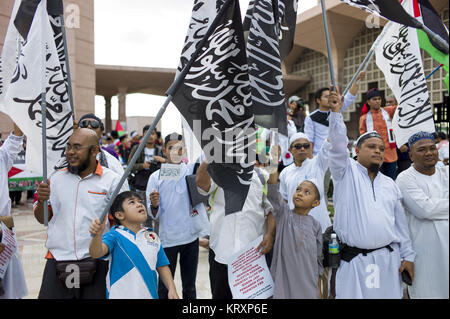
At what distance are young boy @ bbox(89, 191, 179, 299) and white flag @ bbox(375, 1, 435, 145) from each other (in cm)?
209

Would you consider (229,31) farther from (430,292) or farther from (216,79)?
(430,292)

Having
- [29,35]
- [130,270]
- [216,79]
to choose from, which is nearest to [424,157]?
[216,79]

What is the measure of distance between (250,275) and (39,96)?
1947 millimetres

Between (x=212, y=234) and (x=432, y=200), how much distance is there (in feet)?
5.31

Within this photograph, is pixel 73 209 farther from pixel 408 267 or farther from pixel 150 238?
pixel 408 267

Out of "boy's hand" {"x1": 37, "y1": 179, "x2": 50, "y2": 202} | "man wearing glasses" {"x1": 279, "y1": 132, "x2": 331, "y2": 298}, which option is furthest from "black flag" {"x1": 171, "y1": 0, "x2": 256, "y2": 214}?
"man wearing glasses" {"x1": 279, "y1": 132, "x2": 331, "y2": 298}

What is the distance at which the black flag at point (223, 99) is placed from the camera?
101 inches

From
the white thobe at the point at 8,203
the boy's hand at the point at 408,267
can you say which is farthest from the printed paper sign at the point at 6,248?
the boy's hand at the point at 408,267

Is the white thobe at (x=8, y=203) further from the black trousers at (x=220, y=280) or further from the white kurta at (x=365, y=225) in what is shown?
the white kurta at (x=365, y=225)

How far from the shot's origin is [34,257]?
18.4 ft

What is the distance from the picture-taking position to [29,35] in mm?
2854

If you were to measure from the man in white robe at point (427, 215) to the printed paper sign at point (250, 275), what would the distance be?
1.11 meters

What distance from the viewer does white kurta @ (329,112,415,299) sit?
9.04 feet

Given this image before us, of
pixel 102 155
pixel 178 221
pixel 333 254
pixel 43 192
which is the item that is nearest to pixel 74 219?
pixel 43 192
